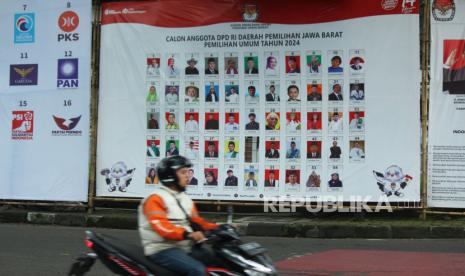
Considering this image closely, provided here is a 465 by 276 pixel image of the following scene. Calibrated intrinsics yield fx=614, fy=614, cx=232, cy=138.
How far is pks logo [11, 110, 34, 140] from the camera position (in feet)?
40.8

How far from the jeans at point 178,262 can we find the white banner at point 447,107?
748 centimetres

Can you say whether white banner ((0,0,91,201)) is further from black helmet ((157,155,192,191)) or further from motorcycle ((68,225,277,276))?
black helmet ((157,155,192,191))

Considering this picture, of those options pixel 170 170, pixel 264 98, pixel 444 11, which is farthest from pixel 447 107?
pixel 170 170

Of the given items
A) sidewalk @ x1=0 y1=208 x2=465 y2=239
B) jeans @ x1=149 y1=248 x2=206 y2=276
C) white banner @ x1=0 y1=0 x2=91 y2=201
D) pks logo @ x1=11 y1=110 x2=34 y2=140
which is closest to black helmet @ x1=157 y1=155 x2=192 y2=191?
jeans @ x1=149 y1=248 x2=206 y2=276

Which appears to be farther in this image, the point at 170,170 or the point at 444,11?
the point at 444,11

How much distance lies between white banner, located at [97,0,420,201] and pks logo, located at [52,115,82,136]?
20.2 inches

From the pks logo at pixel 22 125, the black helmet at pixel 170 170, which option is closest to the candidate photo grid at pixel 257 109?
the pks logo at pixel 22 125

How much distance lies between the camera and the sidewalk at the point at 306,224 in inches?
400

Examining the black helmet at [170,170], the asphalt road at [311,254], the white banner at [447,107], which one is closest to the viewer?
the black helmet at [170,170]

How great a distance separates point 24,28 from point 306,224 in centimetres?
693

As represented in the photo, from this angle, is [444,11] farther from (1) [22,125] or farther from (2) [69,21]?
(1) [22,125]

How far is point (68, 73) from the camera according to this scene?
482 inches

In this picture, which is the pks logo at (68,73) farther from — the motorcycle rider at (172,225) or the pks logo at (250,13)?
the motorcycle rider at (172,225)

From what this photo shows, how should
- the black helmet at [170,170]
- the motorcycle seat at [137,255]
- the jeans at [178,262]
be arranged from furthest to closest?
the black helmet at [170,170] < the motorcycle seat at [137,255] < the jeans at [178,262]
